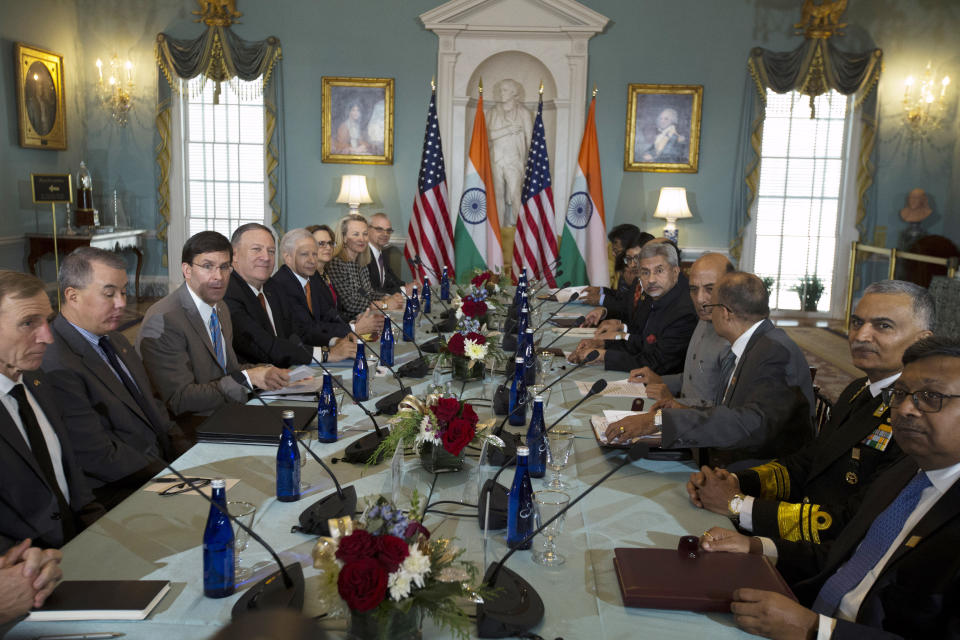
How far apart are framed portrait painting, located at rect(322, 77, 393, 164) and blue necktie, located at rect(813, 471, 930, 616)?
724cm

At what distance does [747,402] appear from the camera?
2.53m

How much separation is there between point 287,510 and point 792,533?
4.34 ft

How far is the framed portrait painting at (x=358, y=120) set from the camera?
26.7 ft

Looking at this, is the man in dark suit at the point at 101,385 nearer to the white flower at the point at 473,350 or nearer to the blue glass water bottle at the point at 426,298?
the white flower at the point at 473,350

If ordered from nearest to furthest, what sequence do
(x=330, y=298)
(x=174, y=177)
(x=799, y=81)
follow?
1. (x=330, y=298)
2. (x=799, y=81)
3. (x=174, y=177)

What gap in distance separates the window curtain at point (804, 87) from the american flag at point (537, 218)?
7.07 ft

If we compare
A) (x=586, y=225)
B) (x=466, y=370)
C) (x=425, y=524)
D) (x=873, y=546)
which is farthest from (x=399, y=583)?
(x=586, y=225)

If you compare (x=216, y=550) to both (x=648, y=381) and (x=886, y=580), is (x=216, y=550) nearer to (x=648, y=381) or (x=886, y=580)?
(x=886, y=580)

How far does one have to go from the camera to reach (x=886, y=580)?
150cm

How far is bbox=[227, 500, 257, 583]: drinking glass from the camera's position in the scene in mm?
1521

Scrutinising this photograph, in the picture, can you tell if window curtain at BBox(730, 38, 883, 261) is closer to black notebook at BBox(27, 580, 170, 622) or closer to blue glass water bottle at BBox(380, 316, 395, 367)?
blue glass water bottle at BBox(380, 316, 395, 367)

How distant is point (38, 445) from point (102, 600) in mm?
693

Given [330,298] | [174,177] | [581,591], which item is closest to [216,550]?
[581,591]

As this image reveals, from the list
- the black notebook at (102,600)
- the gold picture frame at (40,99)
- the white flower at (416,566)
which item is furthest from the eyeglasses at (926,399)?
the gold picture frame at (40,99)
